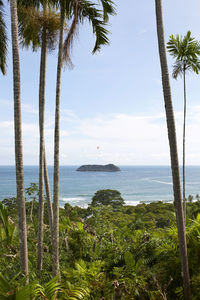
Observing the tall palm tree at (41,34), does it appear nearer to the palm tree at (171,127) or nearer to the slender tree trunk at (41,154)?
the slender tree trunk at (41,154)

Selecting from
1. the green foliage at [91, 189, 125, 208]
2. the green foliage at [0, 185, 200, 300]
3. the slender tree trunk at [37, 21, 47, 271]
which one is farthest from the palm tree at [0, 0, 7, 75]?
the green foliage at [91, 189, 125, 208]

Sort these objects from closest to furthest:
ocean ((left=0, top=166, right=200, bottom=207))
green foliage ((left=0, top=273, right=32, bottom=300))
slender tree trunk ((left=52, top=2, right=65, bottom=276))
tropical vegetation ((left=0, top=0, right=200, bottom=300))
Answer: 1. green foliage ((left=0, top=273, right=32, bottom=300))
2. tropical vegetation ((left=0, top=0, right=200, bottom=300))
3. slender tree trunk ((left=52, top=2, right=65, bottom=276))
4. ocean ((left=0, top=166, right=200, bottom=207))

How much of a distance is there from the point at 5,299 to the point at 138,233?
11.9 feet

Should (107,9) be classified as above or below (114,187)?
above

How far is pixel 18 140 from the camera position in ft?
10.2

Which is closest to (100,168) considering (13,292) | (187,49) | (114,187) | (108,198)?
(114,187)

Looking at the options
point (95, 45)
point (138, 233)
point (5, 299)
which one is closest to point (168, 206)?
point (138, 233)

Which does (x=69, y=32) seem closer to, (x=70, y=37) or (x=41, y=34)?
(x=70, y=37)

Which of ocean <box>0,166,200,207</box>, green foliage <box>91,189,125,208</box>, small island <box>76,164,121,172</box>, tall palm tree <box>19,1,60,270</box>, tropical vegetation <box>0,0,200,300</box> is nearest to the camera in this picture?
tropical vegetation <box>0,0,200,300</box>

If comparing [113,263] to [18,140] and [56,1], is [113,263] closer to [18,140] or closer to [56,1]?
[18,140]

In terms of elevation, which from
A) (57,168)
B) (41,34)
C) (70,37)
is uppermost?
(41,34)

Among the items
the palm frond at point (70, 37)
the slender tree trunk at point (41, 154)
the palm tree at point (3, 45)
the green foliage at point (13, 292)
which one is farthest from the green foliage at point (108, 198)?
the green foliage at point (13, 292)

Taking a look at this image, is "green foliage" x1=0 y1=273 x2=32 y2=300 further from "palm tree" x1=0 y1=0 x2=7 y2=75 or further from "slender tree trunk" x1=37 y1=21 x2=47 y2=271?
"palm tree" x1=0 y1=0 x2=7 y2=75

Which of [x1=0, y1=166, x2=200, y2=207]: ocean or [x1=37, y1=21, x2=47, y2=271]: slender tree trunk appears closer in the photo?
[x1=37, y1=21, x2=47, y2=271]: slender tree trunk
